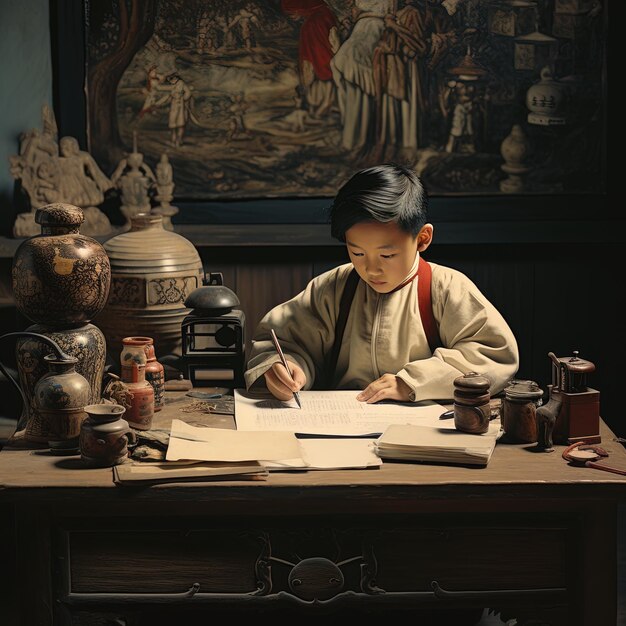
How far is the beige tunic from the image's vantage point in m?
2.74

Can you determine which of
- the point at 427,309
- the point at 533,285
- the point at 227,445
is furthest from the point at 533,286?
the point at 227,445

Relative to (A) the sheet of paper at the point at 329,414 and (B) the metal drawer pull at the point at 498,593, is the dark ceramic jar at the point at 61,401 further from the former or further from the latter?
(B) the metal drawer pull at the point at 498,593

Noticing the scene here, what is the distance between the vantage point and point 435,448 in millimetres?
2258

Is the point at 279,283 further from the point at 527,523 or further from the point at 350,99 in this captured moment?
the point at 527,523

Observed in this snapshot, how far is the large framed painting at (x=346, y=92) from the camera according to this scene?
13.5ft

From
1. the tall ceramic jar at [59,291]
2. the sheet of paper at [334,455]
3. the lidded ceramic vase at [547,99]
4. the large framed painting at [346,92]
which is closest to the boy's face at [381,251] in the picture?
the sheet of paper at [334,455]

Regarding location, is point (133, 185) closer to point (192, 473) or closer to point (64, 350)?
point (64, 350)

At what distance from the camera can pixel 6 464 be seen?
228cm

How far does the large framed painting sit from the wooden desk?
216 centimetres

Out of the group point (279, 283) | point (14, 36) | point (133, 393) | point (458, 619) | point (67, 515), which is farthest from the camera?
point (279, 283)

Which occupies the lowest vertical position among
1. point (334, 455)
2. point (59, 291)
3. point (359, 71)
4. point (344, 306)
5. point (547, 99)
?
point (334, 455)

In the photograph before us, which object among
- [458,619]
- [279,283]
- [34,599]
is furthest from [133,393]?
[279,283]

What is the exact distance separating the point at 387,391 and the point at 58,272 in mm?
883

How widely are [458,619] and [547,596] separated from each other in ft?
3.45
